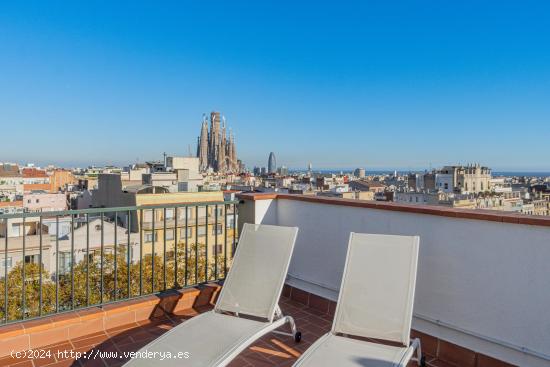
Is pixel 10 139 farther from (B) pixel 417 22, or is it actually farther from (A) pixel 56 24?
(B) pixel 417 22

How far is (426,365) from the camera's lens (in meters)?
2.44

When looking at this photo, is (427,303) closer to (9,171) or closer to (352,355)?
(352,355)

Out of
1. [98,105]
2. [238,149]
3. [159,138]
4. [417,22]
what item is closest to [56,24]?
[417,22]

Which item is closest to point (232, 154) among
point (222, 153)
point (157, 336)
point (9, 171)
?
point (222, 153)

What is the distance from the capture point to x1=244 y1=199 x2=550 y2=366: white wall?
2.13 meters

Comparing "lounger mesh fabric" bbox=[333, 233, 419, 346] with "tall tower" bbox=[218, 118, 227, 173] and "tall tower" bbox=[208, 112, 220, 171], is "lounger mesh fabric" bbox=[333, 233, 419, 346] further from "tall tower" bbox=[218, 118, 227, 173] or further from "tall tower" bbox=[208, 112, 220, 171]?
"tall tower" bbox=[208, 112, 220, 171]

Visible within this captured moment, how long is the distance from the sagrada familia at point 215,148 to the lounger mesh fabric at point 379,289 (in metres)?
95.4

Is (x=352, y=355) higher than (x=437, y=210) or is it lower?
lower

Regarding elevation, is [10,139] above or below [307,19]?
below

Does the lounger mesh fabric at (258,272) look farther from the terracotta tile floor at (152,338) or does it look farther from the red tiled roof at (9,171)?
the red tiled roof at (9,171)

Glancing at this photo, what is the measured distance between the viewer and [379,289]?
91.4 inches

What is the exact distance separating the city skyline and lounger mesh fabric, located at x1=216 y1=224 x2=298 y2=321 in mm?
14052

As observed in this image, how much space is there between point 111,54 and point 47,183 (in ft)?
167

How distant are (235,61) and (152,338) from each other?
24216 millimetres
